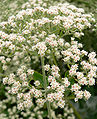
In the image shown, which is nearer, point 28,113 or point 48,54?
point 48,54

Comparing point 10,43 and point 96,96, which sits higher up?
point 10,43

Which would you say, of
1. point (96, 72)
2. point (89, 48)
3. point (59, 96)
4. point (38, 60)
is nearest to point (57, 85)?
point (59, 96)

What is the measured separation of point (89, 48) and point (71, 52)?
49 cm

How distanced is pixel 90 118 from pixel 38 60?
31.5 inches

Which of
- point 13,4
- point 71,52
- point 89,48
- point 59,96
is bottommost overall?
point 59,96

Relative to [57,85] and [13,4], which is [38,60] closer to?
[13,4]

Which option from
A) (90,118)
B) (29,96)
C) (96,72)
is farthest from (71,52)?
(90,118)

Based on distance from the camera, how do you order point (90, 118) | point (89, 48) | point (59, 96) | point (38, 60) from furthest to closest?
point (38, 60)
point (90, 118)
point (89, 48)
point (59, 96)

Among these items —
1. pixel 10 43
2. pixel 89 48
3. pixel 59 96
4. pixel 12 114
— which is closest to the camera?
pixel 59 96

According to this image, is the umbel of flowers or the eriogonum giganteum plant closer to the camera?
the eriogonum giganteum plant

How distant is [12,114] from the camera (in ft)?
6.68

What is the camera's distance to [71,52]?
1.08 meters

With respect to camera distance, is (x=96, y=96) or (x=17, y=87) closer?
(x=17, y=87)

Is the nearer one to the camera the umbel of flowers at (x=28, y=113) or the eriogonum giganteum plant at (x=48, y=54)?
the eriogonum giganteum plant at (x=48, y=54)
